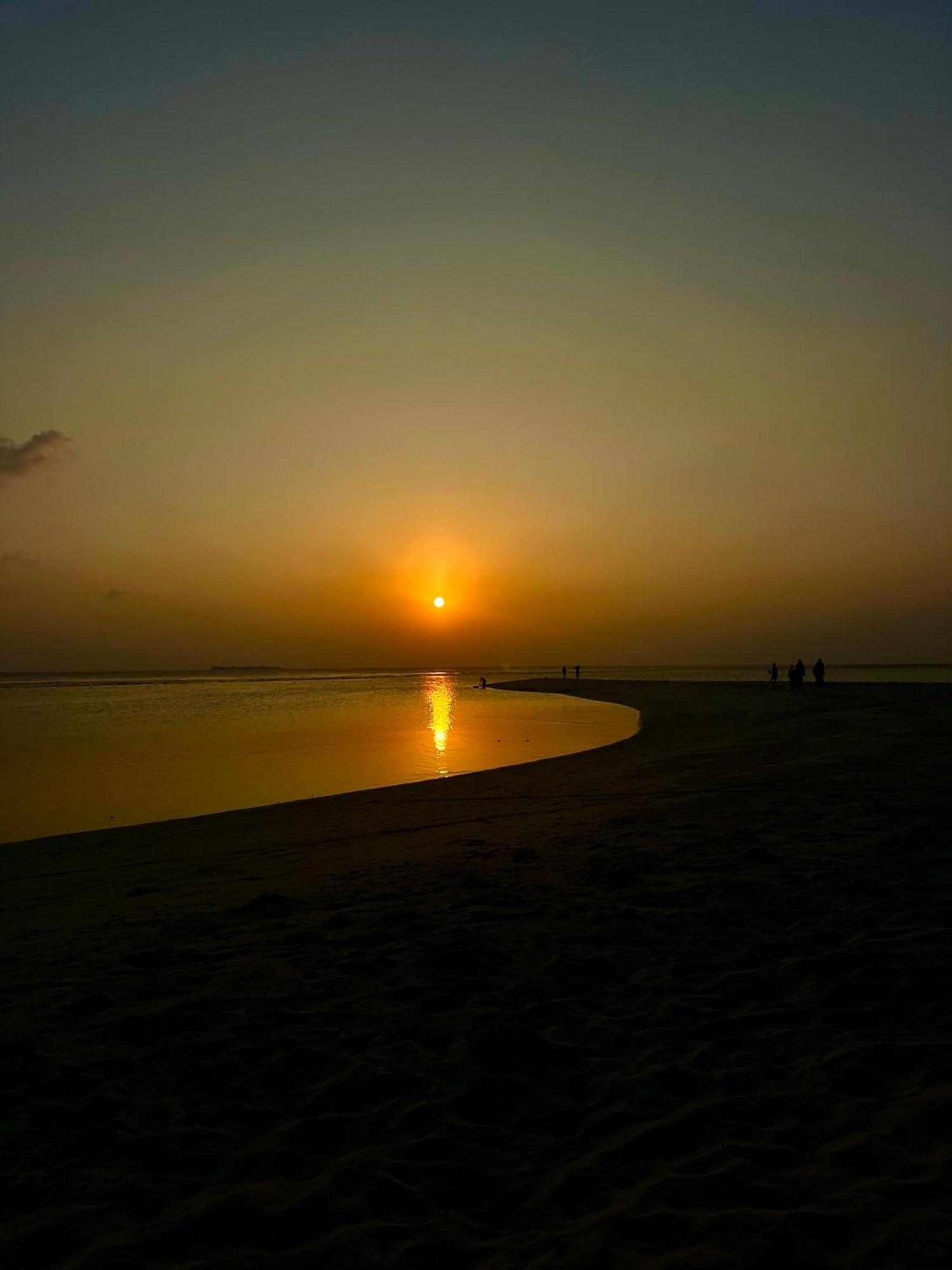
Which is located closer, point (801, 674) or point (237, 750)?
point (237, 750)

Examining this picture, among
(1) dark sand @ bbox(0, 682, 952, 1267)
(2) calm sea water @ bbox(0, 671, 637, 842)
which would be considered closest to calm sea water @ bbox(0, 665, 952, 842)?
(2) calm sea water @ bbox(0, 671, 637, 842)

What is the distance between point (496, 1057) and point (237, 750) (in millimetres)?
26705

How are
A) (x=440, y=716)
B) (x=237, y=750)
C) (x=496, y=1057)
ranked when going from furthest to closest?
(x=440, y=716)
(x=237, y=750)
(x=496, y=1057)

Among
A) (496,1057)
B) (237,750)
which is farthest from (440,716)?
(496,1057)

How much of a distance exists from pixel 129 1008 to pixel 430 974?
2504 mm

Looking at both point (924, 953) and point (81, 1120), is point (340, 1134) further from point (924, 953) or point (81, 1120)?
point (924, 953)

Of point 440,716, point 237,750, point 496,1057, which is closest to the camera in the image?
point 496,1057

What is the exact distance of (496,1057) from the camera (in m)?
5.68

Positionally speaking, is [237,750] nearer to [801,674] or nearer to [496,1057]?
[496,1057]

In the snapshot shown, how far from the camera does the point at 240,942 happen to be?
8.35 meters

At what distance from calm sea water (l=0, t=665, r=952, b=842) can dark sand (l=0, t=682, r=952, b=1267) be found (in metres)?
8.52

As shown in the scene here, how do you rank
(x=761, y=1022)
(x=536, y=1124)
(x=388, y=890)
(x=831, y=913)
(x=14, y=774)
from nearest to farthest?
(x=536, y=1124) → (x=761, y=1022) → (x=831, y=913) → (x=388, y=890) → (x=14, y=774)

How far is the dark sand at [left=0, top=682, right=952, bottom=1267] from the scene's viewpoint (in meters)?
4.05

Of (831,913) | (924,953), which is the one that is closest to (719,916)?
(831,913)
